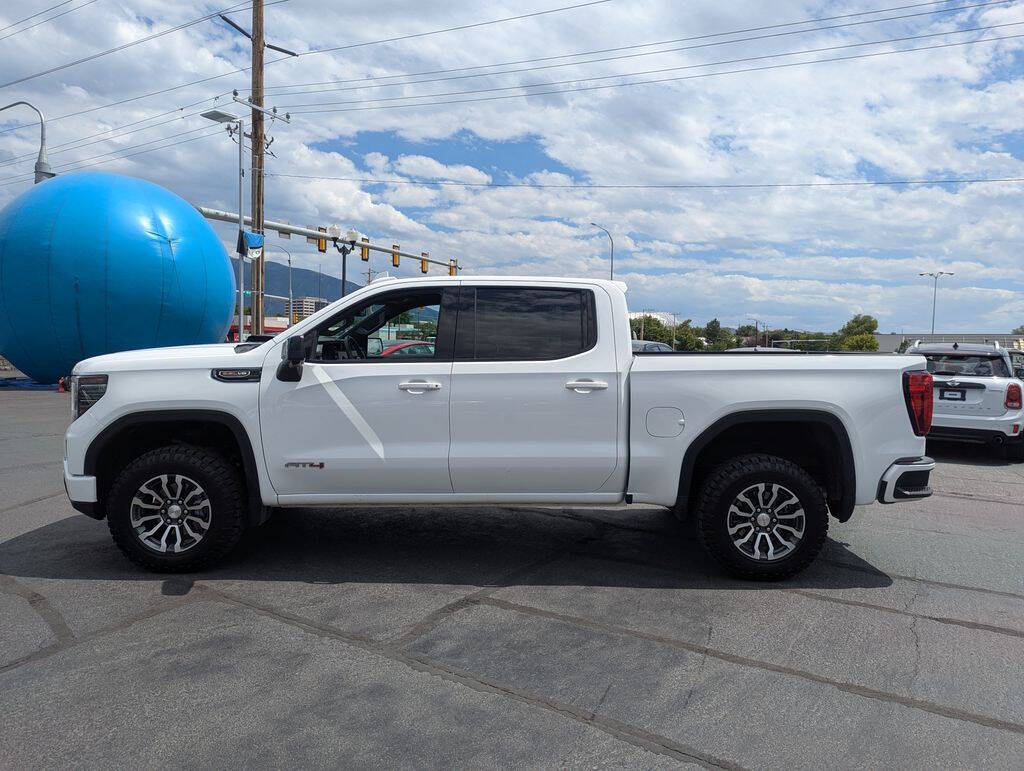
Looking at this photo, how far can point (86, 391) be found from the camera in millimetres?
5098

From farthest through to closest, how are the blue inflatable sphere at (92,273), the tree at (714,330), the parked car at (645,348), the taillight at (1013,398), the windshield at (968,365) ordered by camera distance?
the tree at (714,330) < the blue inflatable sphere at (92,273) < the windshield at (968,365) < the taillight at (1013,398) < the parked car at (645,348)

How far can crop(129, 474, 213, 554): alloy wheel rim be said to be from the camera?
5.07 m

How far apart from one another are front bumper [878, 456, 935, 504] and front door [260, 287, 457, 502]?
9.15 ft

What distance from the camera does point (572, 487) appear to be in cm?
509

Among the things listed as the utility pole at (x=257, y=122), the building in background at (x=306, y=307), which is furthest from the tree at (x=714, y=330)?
the utility pole at (x=257, y=122)

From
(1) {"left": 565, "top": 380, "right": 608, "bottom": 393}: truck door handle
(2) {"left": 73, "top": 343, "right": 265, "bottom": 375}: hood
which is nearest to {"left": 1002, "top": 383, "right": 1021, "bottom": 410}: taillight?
(1) {"left": 565, "top": 380, "right": 608, "bottom": 393}: truck door handle

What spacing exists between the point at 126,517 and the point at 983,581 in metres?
5.62

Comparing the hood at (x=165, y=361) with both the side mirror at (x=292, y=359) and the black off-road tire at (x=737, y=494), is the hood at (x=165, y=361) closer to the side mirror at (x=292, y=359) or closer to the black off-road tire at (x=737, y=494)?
the side mirror at (x=292, y=359)

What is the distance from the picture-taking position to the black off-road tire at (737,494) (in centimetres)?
498

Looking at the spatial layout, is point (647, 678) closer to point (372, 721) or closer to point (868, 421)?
point (372, 721)

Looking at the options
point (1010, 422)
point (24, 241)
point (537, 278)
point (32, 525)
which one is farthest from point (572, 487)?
point (24, 241)

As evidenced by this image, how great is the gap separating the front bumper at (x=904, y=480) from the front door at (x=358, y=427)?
279cm

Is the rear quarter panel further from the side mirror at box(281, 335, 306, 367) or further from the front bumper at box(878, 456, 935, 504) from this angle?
the side mirror at box(281, 335, 306, 367)

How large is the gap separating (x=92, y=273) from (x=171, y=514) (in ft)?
54.9
